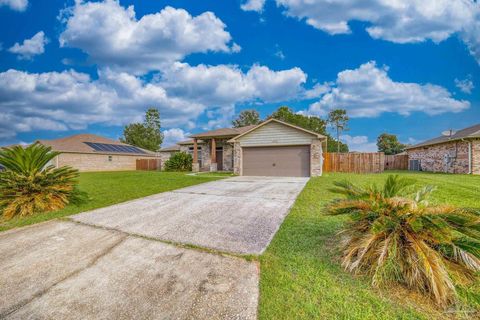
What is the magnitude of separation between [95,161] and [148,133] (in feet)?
71.6

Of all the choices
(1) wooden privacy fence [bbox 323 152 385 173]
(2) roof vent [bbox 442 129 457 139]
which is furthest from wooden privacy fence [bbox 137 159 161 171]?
(2) roof vent [bbox 442 129 457 139]

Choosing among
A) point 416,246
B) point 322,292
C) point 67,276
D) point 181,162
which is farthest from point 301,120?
point 67,276

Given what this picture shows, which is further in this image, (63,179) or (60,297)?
(63,179)

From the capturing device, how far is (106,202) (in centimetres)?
659

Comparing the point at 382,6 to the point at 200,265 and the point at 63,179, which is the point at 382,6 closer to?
the point at 200,265

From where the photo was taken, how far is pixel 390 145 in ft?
137

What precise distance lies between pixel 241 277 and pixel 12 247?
3945 millimetres

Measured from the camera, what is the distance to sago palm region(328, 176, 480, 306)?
81.6 inches

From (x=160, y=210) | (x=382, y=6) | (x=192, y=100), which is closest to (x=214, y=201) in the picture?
(x=160, y=210)

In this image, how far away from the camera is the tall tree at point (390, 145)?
41.4m

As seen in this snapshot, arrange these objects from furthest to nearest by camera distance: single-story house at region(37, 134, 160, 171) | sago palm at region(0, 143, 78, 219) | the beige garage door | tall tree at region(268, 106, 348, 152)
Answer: tall tree at region(268, 106, 348, 152) < single-story house at region(37, 134, 160, 171) < the beige garage door < sago palm at region(0, 143, 78, 219)

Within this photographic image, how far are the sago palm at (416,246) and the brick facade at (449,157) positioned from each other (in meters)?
16.8

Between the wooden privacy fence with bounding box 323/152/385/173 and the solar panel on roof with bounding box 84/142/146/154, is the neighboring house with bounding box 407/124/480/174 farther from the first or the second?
the solar panel on roof with bounding box 84/142/146/154

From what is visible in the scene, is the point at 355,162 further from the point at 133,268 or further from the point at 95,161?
the point at 95,161
